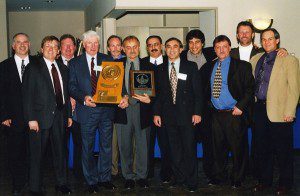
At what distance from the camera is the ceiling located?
13094mm

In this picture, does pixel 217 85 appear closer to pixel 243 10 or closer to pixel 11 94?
pixel 11 94

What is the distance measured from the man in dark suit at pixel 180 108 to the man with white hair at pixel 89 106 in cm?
47

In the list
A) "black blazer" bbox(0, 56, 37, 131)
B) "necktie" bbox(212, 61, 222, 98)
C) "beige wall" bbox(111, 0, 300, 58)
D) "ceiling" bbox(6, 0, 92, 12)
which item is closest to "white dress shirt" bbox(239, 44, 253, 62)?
"necktie" bbox(212, 61, 222, 98)

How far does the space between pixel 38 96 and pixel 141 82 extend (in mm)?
1050

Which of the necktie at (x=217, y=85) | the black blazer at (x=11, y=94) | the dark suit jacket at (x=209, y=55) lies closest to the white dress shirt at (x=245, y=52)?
the dark suit jacket at (x=209, y=55)

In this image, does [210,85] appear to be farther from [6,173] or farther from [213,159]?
[6,173]

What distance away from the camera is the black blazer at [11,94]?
432 cm

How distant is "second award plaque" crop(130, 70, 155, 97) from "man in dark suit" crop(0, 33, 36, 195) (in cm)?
106

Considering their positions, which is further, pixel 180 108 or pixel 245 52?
pixel 245 52

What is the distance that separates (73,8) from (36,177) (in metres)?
11.6

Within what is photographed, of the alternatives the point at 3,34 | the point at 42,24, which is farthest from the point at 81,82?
the point at 42,24

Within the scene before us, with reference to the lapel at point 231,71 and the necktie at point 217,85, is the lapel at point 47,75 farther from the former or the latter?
the lapel at point 231,71

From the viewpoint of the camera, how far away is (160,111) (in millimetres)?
4516

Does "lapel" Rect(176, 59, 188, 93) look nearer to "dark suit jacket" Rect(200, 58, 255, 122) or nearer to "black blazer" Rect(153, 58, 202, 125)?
"black blazer" Rect(153, 58, 202, 125)
